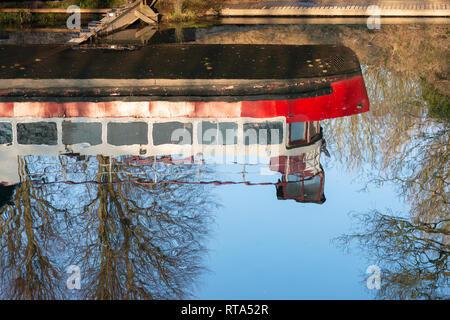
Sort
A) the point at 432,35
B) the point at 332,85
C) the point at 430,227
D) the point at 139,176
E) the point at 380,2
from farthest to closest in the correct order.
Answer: the point at 380,2, the point at 432,35, the point at 332,85, the point at 139,176, the point at 430,227

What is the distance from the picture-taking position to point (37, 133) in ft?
53.0

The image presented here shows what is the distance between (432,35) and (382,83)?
19.5 feet

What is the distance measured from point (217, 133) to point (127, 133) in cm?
180

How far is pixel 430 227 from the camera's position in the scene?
12.4 m

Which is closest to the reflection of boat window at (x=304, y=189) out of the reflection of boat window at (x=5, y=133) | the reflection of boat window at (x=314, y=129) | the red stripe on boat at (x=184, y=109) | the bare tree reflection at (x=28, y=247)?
the reflection of boat window at (x=314, y=129)

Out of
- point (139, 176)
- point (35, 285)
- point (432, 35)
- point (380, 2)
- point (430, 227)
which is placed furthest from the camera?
point (380, 2)

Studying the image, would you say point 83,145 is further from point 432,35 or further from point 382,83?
point 432,35

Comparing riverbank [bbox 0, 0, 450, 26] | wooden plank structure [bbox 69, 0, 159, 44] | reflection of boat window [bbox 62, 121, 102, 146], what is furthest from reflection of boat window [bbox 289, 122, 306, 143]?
riverbank [bbox 0, 0, 450, 26]

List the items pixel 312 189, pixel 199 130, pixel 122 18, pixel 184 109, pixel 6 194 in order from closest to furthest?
pixel 6 194, pixel 312 189, pixel 199 130, pixel 184 109, pixel 122 18

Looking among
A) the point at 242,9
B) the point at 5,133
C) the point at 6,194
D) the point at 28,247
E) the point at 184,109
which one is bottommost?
the point at 28,247

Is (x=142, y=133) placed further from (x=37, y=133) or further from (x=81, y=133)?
(x=37, y=133)

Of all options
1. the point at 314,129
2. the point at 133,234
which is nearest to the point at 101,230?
the point at 133,234

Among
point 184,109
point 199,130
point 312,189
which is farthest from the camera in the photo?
point 184,109

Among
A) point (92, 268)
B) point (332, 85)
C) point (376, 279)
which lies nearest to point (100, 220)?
point (92, 268)
